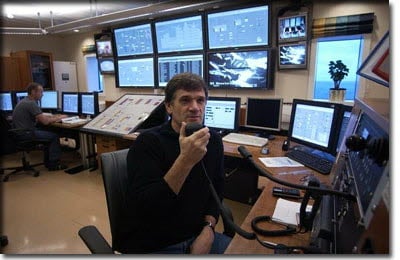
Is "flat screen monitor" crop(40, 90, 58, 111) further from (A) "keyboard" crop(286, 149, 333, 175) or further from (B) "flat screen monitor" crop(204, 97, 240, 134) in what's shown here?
(A) "keyboard" crop(286, 149, 333, 175)

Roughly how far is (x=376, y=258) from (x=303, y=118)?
1.67 m

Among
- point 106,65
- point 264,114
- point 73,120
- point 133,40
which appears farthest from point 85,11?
point 264,114

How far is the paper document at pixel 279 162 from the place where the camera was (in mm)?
1780

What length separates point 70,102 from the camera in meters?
4.43

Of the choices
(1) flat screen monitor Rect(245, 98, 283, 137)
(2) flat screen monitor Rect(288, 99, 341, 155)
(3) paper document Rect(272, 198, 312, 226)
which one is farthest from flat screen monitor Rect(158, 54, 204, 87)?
(3) paper document Rect(272, 198, 312, 226)

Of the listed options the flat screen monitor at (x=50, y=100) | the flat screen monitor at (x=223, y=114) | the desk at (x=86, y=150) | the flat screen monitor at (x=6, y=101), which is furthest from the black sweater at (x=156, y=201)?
the flat screen monitor at (x=6, y=101)

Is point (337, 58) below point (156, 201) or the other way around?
the other way around

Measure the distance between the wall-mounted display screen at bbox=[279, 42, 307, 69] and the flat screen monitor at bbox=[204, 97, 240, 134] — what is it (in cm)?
94

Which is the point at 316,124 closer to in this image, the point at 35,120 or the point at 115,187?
the point at 115,187

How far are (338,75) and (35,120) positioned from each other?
13.4 ft

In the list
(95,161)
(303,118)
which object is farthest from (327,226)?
(95,161)

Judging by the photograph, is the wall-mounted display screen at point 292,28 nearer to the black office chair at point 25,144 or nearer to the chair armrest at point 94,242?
the chair armrest at point 94,242

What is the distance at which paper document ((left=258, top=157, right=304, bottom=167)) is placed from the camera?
5.84ft

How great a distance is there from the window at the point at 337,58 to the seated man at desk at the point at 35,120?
379cm
